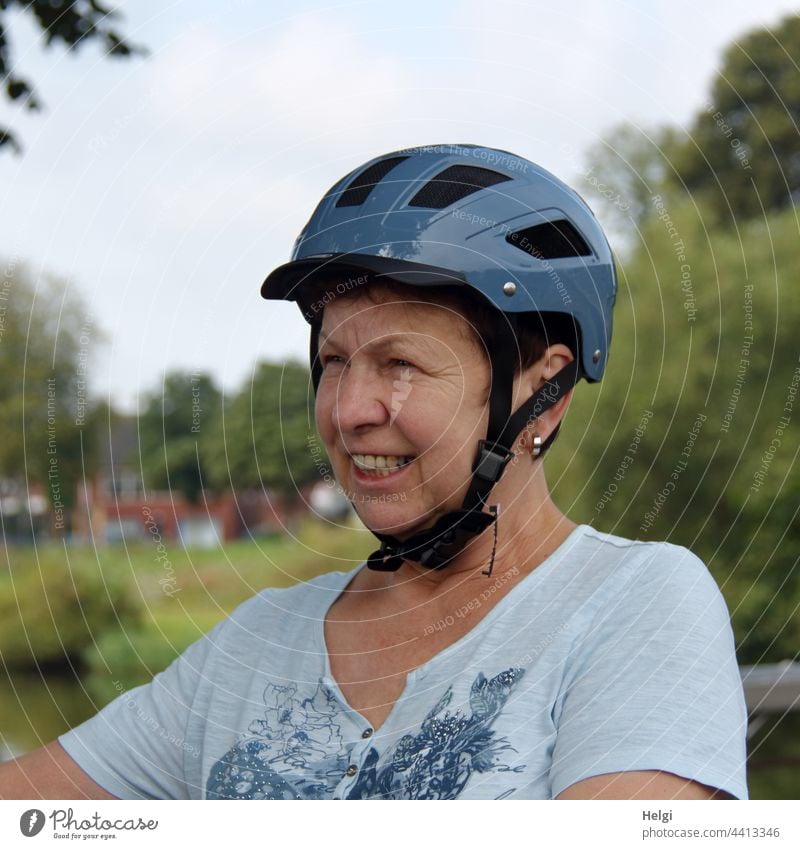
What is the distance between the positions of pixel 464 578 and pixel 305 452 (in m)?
1.94

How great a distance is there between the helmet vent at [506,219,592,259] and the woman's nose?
52 centimetres

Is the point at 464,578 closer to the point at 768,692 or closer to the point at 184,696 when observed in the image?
the point at 184,696

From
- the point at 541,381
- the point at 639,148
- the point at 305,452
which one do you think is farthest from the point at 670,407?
the point at 541,381

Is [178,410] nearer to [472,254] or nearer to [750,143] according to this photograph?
[472,254]

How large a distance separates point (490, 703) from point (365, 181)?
1.29 m

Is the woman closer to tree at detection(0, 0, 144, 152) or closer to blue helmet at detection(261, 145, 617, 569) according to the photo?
blue helmet at detection(261, 145, 617, 569)

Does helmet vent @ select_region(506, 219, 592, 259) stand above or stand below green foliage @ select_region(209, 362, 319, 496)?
above

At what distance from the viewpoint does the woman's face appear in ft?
7.55

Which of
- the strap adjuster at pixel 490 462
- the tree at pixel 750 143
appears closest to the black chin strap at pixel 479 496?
the strap adjuster at pixel 490 462

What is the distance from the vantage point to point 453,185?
2.51 meters

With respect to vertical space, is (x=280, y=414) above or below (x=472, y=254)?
below

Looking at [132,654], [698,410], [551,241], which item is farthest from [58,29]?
[132,654]
